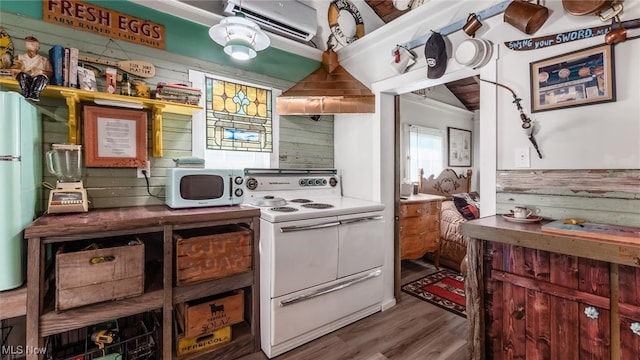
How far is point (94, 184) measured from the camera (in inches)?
72.2

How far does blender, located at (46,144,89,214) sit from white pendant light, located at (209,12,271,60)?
1150mm

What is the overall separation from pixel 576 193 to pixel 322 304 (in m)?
1.72

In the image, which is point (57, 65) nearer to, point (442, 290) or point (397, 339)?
point (397, 339)

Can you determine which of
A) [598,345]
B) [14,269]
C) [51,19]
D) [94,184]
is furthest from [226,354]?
[51,19]

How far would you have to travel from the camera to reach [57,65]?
1.61 meters

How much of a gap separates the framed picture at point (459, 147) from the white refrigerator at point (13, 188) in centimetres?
525

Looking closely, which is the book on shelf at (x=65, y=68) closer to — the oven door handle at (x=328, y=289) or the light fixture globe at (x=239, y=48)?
the light fixture globe at (x=239, y=48)

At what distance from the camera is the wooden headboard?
4.44 m

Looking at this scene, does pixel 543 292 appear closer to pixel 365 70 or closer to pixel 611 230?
pixel 611 230

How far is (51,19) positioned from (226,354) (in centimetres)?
242

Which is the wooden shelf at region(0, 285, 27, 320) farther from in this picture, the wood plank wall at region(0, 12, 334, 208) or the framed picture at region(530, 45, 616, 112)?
the framed picture at region(530, 45, 616, 112)

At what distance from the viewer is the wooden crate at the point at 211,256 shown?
1627mm

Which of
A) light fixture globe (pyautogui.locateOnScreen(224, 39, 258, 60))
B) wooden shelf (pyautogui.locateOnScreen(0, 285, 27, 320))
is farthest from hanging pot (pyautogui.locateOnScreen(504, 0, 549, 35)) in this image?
wooden shelf (pyautogui.locateOnScreen(0, 285, 27, 320))

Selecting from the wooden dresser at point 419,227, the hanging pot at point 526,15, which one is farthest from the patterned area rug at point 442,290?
the hanging pot at point 526,15
